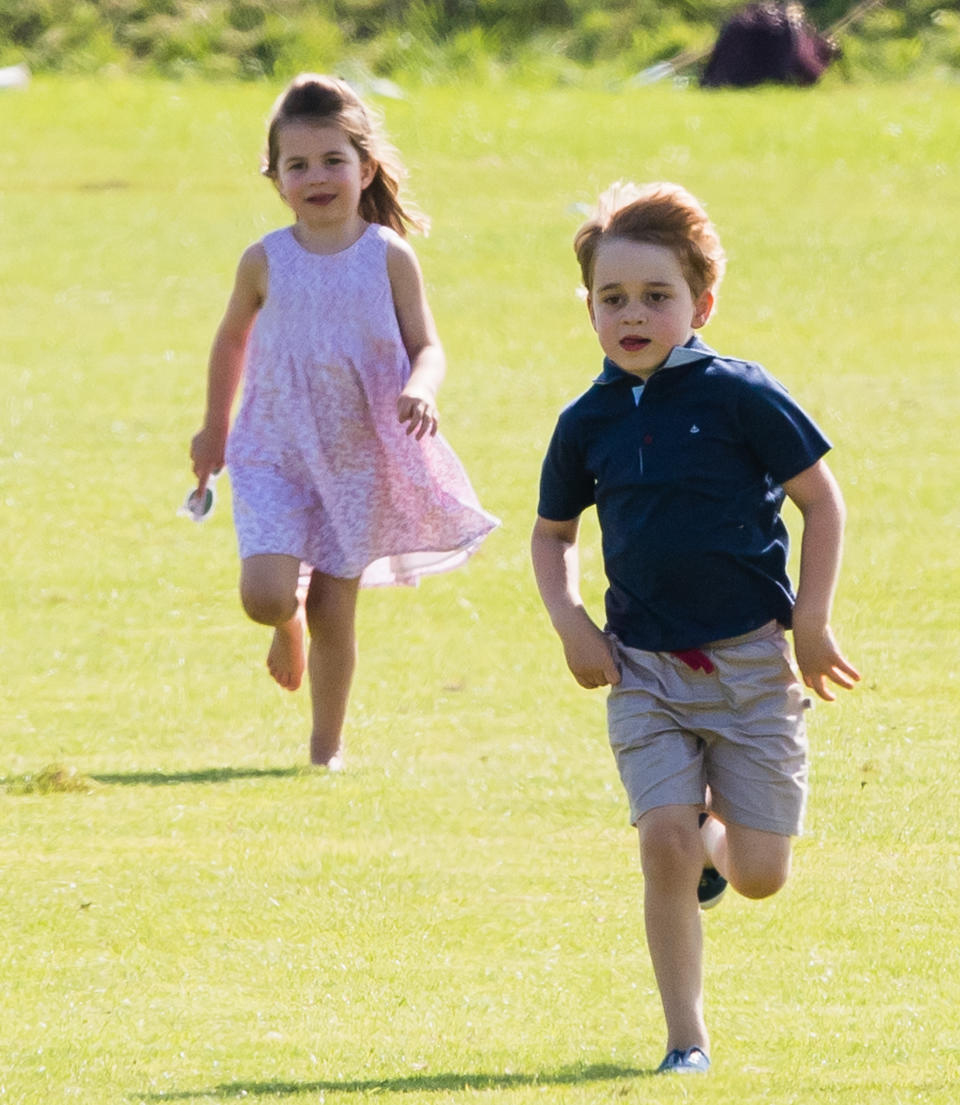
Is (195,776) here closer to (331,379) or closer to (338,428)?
(338,428)

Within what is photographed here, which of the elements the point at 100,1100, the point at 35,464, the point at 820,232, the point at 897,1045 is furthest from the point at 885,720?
the point at 820,232

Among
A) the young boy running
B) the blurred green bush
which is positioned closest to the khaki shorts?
the young boy running

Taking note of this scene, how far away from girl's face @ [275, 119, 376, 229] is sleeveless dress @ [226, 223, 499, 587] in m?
0.10

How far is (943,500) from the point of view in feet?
35.4

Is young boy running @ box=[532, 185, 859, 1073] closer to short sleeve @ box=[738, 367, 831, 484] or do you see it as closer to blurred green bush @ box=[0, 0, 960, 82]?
short sleeve @ box=[738, 367, 831, 484]

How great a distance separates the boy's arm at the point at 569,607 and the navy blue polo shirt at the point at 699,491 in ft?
0.30

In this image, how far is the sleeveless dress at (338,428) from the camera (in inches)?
256

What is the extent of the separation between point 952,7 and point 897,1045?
24828mm

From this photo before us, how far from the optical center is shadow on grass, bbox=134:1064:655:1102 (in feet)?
13.7

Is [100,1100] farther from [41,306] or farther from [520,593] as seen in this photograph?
[41,306]

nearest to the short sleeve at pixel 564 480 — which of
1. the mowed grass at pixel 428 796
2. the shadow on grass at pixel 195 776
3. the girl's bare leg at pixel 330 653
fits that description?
the mowed grass at pixel 428 796

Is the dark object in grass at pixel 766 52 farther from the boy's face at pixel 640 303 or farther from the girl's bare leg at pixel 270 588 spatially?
the boy's face at pixel 640 303

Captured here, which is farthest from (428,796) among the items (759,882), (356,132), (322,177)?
(759,882)

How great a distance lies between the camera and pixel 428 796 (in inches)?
253
